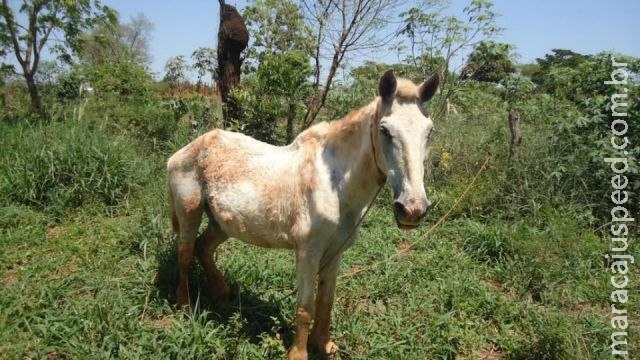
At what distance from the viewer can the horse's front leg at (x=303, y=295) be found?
8.41 ft

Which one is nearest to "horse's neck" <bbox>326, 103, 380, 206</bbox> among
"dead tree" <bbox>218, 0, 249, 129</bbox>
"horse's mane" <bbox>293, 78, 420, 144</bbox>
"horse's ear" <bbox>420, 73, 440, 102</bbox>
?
"horse's mane" <bbox>293, 78, 420, 144</bbox>

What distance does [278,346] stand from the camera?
2797 millimetres

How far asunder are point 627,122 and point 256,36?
21.4 feet

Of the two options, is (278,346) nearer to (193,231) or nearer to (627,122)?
(193,231)

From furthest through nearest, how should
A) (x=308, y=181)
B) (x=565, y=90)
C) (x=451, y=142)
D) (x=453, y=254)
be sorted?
1. (x=451, y=142)
2. (x=565, y=90)
3. (x=453, y=254)
4. (x=308, y=181)

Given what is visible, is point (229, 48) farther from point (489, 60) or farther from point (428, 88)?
point (428, 88)

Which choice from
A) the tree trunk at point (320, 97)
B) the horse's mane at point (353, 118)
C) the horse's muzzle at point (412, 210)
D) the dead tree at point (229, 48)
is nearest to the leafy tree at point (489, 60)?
the tree trunk at point (320, 97)

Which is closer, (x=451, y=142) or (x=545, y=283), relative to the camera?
(x=545, y=283)

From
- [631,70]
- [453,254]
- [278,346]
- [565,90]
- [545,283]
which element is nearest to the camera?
[278,346]

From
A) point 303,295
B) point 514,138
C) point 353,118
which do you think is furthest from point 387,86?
point 514,138

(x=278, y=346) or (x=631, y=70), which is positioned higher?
(x=631, y=70)

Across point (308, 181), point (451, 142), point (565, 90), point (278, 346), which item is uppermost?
point (565, 90)

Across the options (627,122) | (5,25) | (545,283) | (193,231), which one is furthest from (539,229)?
(5,25)

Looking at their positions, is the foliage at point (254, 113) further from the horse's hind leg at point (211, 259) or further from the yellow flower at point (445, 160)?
the horse's hind leg at point (211, 259)
